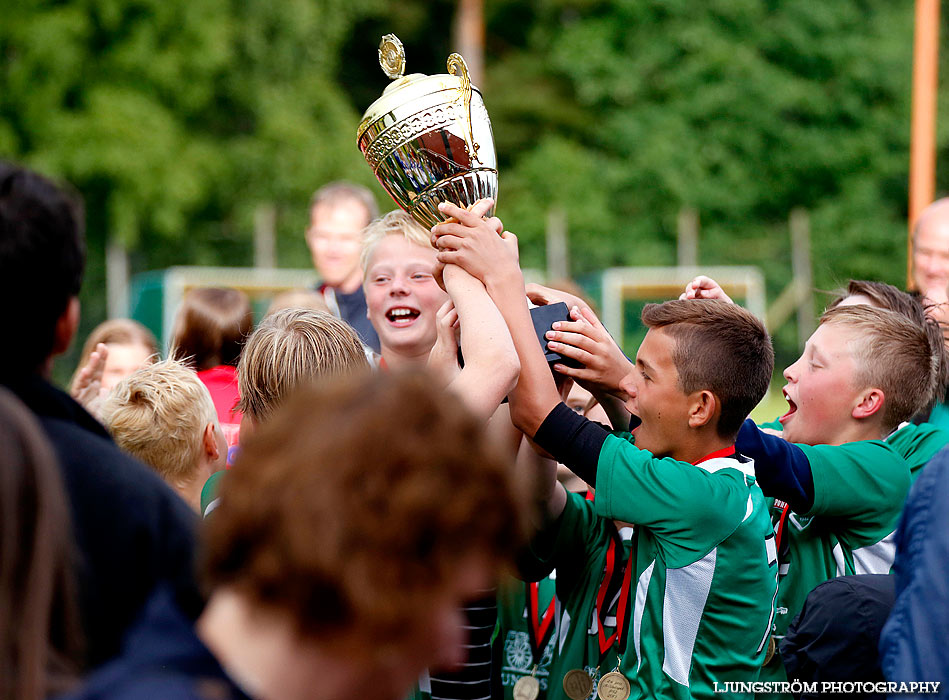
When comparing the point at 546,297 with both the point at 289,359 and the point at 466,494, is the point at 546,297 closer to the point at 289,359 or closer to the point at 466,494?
the point at 289,359


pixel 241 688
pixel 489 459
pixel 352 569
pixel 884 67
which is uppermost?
pixel 884 67

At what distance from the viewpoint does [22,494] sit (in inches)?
52.4

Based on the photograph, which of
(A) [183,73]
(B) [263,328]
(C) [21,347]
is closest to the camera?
(C) [21,347]

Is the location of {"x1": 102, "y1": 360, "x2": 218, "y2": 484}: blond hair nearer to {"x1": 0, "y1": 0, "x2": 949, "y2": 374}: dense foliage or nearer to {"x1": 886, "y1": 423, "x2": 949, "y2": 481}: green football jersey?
{"x1": 886, "y1": 423, "x2": 949, "y2": 481}: green football jersey

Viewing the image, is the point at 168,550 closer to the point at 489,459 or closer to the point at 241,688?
the point at 241,688

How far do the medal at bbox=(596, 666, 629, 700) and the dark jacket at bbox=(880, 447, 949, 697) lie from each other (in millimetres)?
963

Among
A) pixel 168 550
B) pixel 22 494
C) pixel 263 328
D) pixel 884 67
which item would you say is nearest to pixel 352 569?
pixel 22 494

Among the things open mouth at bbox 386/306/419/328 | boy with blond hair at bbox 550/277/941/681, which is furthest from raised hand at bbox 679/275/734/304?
open mouth at bbox 386/306/419/328

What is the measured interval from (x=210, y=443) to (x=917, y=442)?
2.12 metres

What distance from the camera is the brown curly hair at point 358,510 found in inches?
46.8

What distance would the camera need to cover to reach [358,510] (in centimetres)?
119

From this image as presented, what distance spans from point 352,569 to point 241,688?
203mm

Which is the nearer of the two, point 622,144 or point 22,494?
point 22,494

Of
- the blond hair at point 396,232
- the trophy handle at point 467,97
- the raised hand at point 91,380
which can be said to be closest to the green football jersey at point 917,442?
the trophy handle at point 467,97
